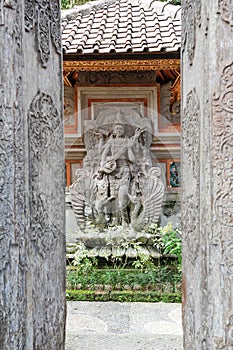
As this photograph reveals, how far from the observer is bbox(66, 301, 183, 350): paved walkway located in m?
2.09

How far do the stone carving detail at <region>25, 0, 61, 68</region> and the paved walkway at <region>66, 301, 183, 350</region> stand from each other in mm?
A: 1791

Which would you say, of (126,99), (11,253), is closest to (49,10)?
(11,253)

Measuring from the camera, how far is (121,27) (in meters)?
4.64

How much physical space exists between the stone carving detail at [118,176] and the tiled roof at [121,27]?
3.26 feet

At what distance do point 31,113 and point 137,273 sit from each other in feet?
9.83

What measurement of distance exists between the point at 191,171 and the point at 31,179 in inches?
32.8

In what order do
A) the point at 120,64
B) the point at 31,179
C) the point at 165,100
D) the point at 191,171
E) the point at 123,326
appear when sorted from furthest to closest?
the point at 165,100 → the point at 120,64 → the point at 123,326 → the point at 191,171 → the point at 31,179

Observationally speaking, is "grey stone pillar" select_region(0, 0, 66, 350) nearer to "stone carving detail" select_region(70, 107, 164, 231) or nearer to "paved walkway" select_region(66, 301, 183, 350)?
"paved walkway" select_region(66, 301, 183, 350)

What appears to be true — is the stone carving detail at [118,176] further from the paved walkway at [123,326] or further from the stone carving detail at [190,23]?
the stone carving detail at [190,23]

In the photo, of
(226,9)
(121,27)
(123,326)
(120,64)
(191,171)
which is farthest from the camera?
(121,27)

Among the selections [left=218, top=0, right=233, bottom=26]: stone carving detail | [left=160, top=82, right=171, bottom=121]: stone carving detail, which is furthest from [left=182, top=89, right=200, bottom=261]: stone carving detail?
[left=160, top=82, right=171, bottom=121]: stone carving detail

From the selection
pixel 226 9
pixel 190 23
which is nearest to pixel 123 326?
pixel 190 23

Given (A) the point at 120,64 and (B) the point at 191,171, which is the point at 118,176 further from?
(B) the point at 191,171

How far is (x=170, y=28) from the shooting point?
443 centimetres
